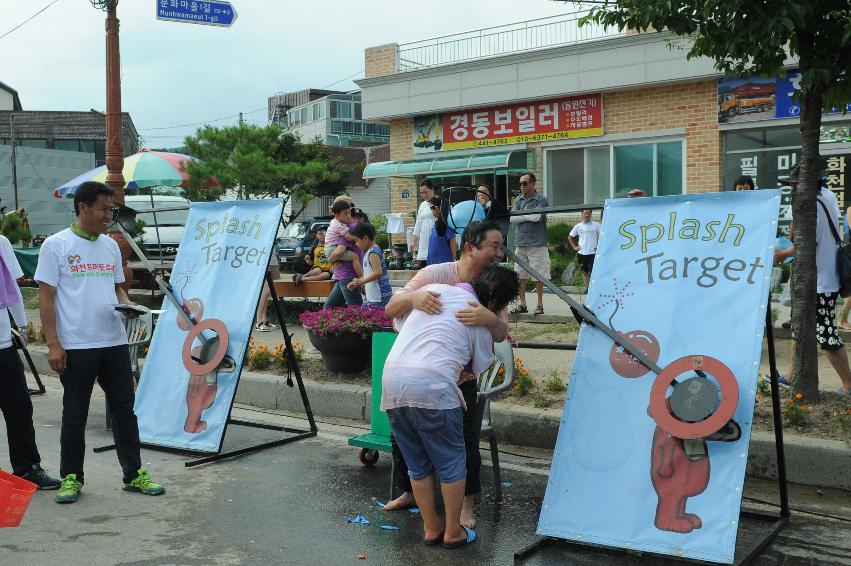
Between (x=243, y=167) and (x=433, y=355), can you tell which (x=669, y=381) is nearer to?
(x=433, y=355)

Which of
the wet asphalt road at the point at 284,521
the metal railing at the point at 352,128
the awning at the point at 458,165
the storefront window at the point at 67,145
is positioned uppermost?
the metal railing at the point at 352,128

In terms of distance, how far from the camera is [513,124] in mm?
23281

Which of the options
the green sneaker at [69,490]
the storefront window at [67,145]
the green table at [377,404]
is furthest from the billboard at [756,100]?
the storefront window at [67,145]

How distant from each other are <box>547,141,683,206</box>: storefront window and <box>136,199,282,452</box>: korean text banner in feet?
46.0

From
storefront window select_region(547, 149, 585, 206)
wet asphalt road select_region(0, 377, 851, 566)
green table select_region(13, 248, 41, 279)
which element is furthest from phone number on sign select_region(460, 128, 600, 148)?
wet asphalt road select_region(0, 377, 851, 566)

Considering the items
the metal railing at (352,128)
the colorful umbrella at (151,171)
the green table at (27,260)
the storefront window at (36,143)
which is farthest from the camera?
the storefront window at (36,143)

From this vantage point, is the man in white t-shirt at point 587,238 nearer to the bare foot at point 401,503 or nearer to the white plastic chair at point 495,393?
the white plastic chair at point 495,393

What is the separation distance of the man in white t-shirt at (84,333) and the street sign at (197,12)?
7972mm

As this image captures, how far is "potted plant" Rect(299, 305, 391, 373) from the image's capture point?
8.34 m

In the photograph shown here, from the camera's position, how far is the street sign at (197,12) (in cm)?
1309

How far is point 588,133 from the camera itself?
21.8 metres

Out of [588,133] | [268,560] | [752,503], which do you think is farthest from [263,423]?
[588,133]

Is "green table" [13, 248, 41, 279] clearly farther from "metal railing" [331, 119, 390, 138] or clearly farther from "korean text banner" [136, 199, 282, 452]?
"metal railing" [331, 119, 390, 138]

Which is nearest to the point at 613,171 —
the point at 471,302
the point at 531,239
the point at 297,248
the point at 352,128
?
the point at 531,239
